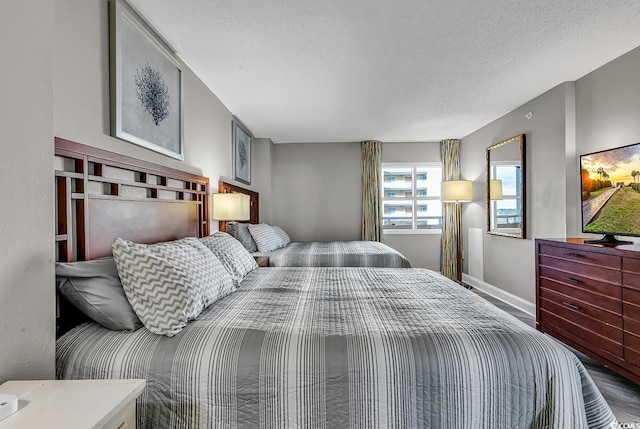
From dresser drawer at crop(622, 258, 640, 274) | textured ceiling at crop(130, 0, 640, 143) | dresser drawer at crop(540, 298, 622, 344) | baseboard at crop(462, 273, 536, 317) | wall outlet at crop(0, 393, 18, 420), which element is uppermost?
textured ceiling at crop(130, 0, 640, 143)

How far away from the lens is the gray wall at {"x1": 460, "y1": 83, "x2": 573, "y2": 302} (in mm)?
3369

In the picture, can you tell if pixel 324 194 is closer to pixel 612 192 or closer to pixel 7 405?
pixel 612 192

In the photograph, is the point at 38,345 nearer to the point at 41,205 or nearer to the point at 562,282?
the point at 41,205

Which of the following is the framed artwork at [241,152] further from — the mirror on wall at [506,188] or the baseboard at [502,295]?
the baseboard at [502,295]

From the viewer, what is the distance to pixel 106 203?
70.5 inches

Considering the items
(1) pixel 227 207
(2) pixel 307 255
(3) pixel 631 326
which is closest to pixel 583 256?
(3) pixel 631 326

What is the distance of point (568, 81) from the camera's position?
323 cm

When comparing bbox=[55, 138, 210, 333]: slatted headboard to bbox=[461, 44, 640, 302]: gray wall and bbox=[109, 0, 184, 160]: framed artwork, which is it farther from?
bbox=[461, 44, 640, 302]: gray wall

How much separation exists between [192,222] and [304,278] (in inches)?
44.7

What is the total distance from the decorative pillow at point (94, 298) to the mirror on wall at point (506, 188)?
4.14 meters

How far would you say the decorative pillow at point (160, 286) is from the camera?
1.34 meters

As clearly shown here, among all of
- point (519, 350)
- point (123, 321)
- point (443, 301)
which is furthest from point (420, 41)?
point (123, 321)

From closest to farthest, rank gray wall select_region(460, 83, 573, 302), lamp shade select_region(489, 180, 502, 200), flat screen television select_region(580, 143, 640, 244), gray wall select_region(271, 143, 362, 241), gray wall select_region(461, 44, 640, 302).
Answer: flat screen television select_region(580, 143, 640, 244) → gray wall select_region(461, 44, 640, 302) → gray wall select_region(460, 83, 573, 302) → lamp shade select_region(489, 180, 502, 200) → gray wall select_region(271, 143, 362, 241)

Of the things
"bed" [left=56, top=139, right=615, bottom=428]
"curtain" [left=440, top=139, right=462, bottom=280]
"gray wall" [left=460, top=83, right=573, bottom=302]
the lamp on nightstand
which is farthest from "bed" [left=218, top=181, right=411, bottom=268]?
"curtain" [left=440, top=139, right=462, bottom=280]
